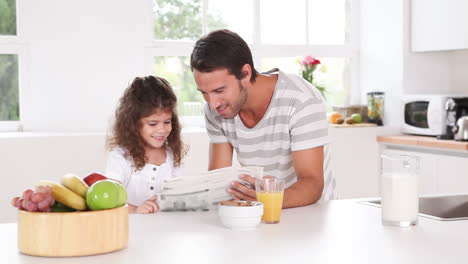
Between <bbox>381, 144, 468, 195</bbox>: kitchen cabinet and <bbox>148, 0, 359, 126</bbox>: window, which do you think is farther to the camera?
<bbox>148, 0, 359, 126</bbox>: window

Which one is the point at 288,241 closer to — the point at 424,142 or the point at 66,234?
the point at 66,234

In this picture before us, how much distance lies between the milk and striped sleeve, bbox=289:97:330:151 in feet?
1.58

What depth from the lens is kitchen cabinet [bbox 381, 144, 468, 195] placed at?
461cm

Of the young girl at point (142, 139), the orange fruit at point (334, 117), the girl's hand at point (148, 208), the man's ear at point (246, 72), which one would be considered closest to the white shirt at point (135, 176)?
the young girl at point (142, 139)

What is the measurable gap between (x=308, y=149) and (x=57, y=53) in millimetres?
2640

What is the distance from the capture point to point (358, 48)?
5.90 m

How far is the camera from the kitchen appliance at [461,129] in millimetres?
4637

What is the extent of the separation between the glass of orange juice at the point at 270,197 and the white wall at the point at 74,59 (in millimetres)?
2811

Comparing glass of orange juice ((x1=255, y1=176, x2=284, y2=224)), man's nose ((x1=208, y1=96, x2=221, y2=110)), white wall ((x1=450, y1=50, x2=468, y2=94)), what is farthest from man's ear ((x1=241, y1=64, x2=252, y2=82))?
white wall ((x1=450, y1=50, x2=468, y2=94))

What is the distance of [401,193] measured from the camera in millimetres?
2209

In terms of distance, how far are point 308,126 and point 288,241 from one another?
0.75 metres

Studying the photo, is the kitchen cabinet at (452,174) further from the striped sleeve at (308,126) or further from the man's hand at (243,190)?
the man's hand at (243,190)

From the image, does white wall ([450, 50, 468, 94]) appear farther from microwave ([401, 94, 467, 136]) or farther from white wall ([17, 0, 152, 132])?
white wall ([17, 0, 152, 132])

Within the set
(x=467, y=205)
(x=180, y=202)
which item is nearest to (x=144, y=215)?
(x=180, y=202)
